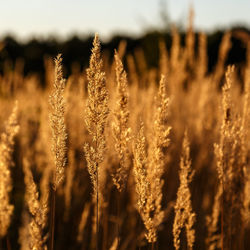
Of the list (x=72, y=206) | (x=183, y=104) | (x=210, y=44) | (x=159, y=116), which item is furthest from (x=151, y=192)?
(x=210, y=44)

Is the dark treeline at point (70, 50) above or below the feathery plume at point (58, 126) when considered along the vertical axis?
above

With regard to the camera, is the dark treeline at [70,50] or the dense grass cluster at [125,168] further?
the dark treeline at [70,50]

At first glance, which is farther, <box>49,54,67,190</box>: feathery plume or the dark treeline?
the dark treeline

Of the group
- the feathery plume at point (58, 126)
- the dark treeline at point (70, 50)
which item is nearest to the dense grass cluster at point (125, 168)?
the feathery plume at point (58, 126)

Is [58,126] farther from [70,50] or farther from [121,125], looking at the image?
[70,50]

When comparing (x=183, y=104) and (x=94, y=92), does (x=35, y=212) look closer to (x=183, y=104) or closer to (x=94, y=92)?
(x=94, y=92)

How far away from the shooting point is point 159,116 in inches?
49.8

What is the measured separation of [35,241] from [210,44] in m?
19.3

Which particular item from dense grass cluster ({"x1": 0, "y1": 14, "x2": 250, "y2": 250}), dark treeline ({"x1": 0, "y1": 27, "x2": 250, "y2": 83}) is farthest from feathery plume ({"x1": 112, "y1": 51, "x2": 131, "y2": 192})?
dark treeline ({"x1": 0, "y1": 27, "x2": 250, "y2": 83})

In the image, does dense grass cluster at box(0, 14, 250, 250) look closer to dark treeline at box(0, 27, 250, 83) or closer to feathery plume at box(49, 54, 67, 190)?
feathery plume at box(49, 54, 67, 190)

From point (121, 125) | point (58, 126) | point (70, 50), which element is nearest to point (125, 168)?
point (121, 125)

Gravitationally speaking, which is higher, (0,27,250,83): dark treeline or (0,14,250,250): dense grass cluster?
(0,27,250,83): dark treeline

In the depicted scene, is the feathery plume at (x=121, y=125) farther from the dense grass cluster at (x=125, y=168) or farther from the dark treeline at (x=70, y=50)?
the dark treeline at (x=70, y=50)

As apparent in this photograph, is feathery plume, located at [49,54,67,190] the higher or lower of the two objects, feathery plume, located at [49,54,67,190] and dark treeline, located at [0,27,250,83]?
the lower
